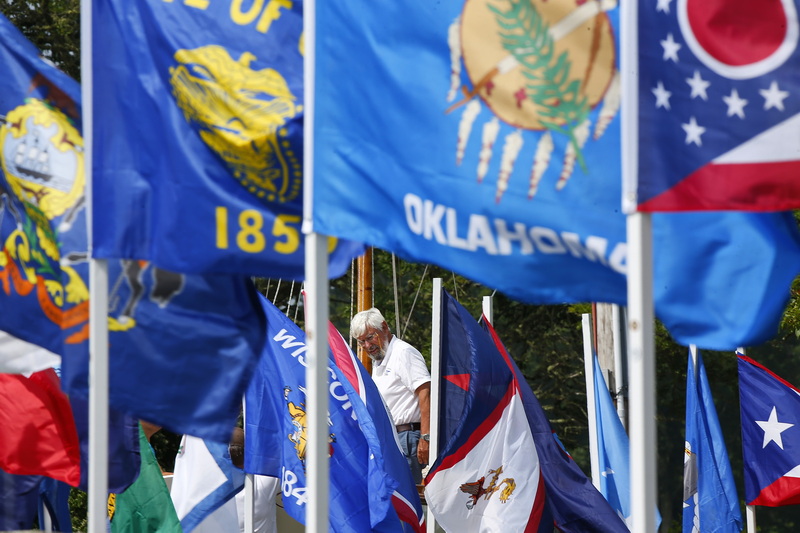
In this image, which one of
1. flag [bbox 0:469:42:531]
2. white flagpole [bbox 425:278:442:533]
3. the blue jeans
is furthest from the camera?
the blue jeans

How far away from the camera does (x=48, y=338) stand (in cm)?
635

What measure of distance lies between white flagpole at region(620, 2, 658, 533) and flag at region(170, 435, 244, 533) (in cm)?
501

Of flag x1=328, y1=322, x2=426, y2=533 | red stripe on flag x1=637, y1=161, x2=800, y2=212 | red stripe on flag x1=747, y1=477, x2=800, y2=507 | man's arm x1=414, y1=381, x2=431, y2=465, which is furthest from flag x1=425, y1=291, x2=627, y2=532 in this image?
red stripe on flag x1=637, y1=161, x2=800, y2=212

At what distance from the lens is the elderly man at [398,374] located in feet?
32.3

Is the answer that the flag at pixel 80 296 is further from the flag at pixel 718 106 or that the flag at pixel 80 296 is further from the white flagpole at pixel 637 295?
the flag at pixel 718 106

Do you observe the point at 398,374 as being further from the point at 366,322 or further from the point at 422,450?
the point at 422,450

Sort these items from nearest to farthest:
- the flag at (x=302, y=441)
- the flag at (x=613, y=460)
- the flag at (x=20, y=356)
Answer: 1. the flag at (x=20, y=356)
2. the flag at (x=302, y=441)
3. the flag at (x=613, y=460)

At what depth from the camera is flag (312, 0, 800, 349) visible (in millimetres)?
4613

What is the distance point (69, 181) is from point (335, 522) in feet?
9.56

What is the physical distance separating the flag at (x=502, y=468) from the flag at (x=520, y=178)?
462cm

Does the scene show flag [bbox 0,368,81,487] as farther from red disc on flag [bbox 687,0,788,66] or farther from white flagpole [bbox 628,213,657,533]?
red disc on flag [bbox 687,0,788,66]

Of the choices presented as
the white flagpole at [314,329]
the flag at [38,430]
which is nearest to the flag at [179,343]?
the white flagpole at [314,329]

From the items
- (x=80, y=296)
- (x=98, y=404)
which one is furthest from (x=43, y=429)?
(x=98, y=404)

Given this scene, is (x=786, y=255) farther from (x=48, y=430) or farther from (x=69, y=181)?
(x=48, y=430)
